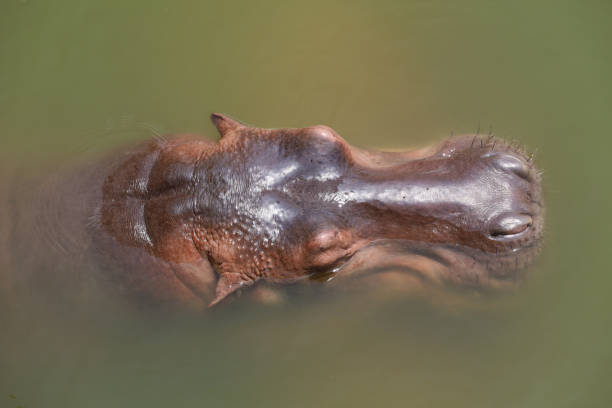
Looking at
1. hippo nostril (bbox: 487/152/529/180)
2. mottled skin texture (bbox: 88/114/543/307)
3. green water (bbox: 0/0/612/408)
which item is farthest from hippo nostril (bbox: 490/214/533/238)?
green water (bbox: 0/0/612/408)

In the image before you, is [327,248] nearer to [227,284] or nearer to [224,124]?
[227,284]

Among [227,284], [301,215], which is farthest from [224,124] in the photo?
[227,284]

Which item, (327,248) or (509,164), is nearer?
(327,248)

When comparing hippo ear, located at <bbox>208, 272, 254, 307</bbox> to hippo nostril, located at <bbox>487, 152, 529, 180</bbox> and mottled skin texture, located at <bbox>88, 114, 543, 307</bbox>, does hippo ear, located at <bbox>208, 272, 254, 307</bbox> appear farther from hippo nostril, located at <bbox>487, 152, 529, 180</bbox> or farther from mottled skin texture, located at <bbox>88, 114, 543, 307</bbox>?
hippo nostril, located at <bbox>487, 152, 529, 180</bbox>

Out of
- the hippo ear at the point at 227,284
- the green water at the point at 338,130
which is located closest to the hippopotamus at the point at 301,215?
the hippo ear at the point at 227,284

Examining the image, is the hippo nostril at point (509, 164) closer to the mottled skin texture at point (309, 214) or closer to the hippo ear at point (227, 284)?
the mottled skin texture at point (309, 214)

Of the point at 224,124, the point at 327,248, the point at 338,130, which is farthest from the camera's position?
the point at 338,130
